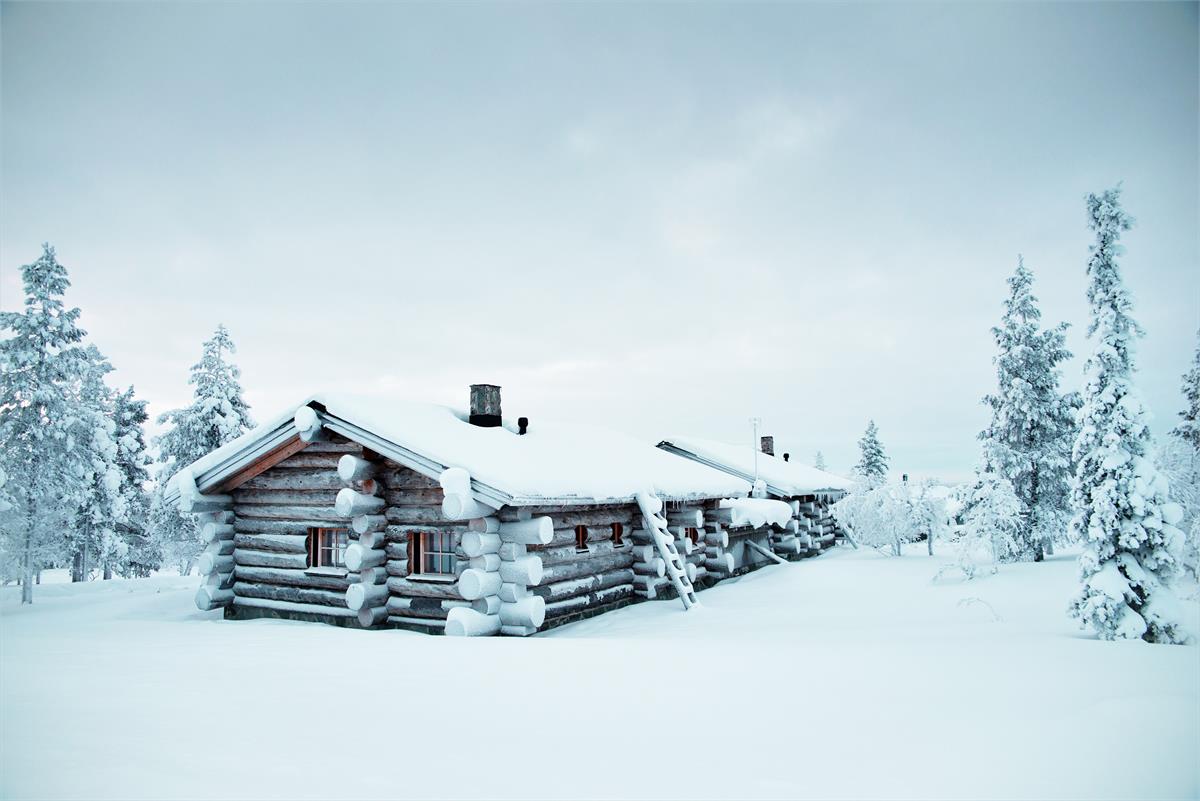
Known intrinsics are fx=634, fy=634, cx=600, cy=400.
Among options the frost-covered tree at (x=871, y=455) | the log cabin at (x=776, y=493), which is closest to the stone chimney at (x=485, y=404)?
the log cabin at (x=776, y=493)

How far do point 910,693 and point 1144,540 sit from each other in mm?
6556

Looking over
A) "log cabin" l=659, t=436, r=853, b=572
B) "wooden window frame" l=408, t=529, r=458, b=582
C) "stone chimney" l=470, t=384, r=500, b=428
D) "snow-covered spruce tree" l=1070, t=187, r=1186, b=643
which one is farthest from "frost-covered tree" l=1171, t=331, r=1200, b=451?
"wooden window frame" l=408, t=529, r=458, b=582

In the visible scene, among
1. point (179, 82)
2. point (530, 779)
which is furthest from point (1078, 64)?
point (179, 82)

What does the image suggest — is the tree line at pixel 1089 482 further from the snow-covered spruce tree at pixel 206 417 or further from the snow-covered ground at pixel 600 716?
the snow-covered spruce tree at pixel 206 417

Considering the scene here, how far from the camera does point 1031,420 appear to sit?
78.5 feet

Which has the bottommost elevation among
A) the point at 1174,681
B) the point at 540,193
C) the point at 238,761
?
the point at 1174,681

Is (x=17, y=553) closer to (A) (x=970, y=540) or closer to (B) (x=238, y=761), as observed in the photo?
(B) (x=238, y=761)

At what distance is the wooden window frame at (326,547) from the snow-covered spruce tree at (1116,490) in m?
13.1

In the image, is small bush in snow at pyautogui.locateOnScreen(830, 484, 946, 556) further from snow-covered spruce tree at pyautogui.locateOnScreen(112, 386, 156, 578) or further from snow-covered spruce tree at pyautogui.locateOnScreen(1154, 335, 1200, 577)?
snow-covered spruce tree at pyautogui.locateOnScreen(112, 386, 156, 578)

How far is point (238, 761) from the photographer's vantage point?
14.8 ft

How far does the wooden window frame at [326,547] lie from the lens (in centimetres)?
1301

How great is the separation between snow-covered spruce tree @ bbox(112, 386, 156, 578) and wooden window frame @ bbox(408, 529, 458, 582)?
23534 mm

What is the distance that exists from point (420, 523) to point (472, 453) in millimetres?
1694

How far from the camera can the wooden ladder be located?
553 inches
